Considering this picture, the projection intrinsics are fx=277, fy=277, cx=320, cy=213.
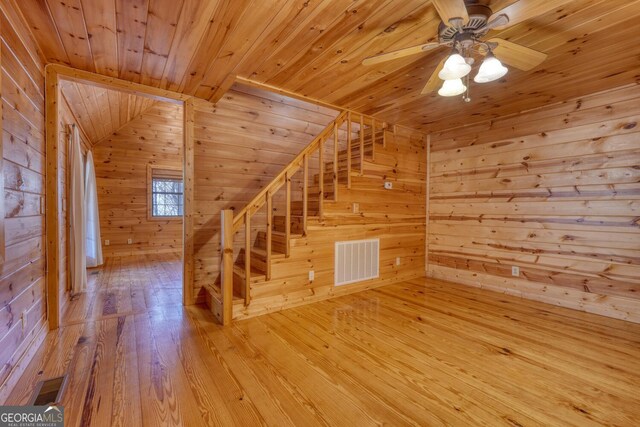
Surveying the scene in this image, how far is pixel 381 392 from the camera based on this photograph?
171cm

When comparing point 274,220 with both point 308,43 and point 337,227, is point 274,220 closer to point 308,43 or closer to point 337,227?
point 337,227

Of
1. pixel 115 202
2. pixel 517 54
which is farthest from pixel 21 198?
pixel 115 202

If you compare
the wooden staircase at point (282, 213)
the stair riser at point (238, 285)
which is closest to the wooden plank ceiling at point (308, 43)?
the wooden staircase at point (282, 213)

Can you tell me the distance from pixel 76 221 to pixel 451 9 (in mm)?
4323

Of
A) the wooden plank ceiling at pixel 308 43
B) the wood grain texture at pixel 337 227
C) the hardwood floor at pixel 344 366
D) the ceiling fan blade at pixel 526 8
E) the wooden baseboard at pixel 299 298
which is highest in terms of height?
the wooden plank ceiling at pixel 308 43

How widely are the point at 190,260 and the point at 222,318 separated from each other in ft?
2.84

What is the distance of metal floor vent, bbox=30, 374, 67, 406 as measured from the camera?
1.58m

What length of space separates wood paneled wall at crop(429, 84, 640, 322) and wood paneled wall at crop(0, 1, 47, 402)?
15.7ft

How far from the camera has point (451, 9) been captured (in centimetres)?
147

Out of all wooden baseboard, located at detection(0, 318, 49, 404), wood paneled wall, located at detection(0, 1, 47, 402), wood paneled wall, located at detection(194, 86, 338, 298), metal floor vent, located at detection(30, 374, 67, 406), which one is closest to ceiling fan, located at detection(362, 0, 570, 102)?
wood paneled wall, located at detection(194, 86, 338, 298)

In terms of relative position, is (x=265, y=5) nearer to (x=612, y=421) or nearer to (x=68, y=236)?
(x=612, y=421)

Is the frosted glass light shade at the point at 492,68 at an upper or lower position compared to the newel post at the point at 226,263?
upper

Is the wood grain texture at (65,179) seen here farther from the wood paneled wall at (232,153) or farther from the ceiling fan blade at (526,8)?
the ceiling fan blade at (526,8)

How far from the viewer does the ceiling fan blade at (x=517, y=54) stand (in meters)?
1.79
